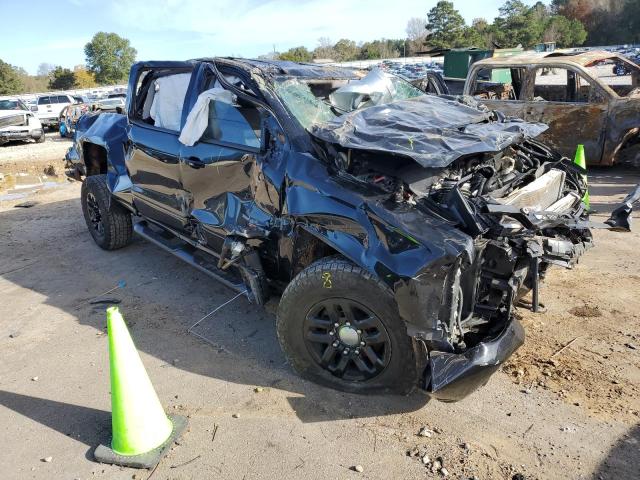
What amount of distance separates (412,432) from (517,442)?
0.54 m

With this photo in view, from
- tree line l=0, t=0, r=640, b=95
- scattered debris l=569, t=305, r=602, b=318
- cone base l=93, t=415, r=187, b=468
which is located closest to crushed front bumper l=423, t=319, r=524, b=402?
cone base l=93, t=415, r=187, b=468

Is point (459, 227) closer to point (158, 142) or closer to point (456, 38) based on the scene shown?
point (158, 142)

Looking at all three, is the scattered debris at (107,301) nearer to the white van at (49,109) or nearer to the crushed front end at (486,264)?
the crushed front end at (486,264)

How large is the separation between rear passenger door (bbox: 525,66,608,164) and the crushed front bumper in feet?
20.3

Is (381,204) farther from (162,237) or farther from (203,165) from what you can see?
(162,237)

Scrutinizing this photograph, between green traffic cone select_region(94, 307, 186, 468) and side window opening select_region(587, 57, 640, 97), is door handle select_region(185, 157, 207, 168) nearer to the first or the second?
green traffic cone select_region(94, 307, 186, 468)

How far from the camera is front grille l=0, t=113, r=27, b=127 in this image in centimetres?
1708

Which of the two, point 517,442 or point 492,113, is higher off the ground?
point 492,113

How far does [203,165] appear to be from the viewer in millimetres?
3832

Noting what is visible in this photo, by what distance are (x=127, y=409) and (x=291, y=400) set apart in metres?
0.94

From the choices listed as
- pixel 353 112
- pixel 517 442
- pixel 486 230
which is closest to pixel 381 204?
pixel 486 230

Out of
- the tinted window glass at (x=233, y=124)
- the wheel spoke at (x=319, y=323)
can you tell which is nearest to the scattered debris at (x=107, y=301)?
the tinted window glass at (x=233, y=124)

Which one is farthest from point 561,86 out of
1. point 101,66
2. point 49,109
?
point 101,66

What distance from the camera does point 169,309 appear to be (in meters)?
4.40
